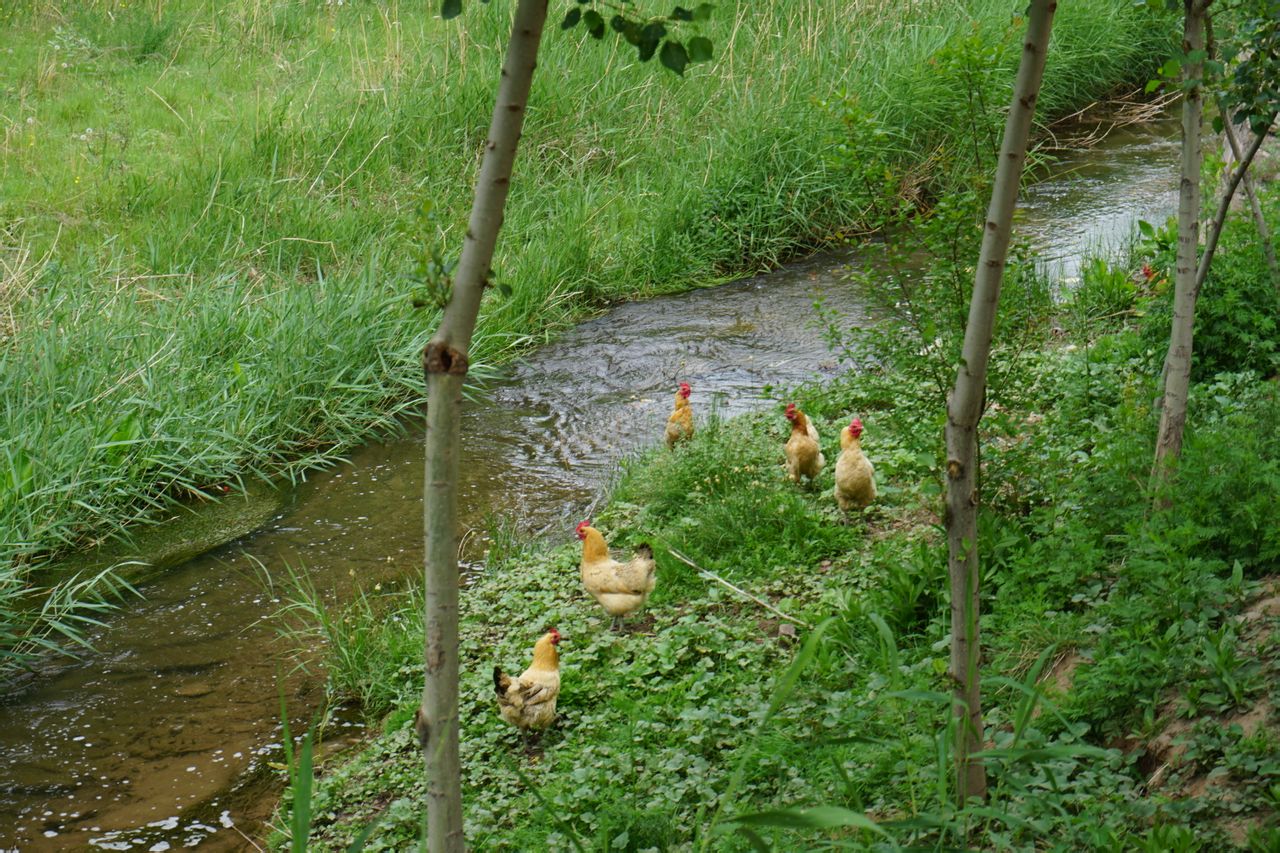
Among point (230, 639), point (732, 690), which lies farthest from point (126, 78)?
point (732, 690)

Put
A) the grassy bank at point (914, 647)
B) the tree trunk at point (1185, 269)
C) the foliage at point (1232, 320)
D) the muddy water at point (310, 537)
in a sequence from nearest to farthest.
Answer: the grassy bank at point (914, 647) → the tree trunk at point (1185, 269) → the muddy water at point (310, 537) → the foliage at point (1232, 320)

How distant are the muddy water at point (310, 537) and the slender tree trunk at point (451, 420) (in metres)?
0.74

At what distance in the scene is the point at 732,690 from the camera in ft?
13.8

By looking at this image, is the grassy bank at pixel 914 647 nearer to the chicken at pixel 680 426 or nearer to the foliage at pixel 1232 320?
the foliage at pixel 1232 320

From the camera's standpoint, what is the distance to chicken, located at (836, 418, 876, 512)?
208 inches

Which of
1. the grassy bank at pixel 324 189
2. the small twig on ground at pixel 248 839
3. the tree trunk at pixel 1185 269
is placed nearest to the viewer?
the tree trunk at pixel 1185 269

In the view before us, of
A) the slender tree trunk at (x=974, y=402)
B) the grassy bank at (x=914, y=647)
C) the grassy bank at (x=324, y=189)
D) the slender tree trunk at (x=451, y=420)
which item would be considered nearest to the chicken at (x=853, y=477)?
the grassy bank at (x=914, y=647)

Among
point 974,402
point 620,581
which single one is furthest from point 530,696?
point 974,402

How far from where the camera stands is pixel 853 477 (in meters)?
5.30

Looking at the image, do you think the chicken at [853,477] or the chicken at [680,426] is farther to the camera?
the chicken at [680,426]

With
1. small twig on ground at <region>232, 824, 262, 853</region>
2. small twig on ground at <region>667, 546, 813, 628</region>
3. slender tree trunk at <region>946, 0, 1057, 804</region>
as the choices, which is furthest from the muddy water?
slender tree trunk at <region>946, 0, 1057, 804</region>

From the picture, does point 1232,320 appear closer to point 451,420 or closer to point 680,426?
point 680,426

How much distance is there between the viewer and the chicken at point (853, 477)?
5.29 meters

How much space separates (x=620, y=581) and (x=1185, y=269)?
2.47 metres
